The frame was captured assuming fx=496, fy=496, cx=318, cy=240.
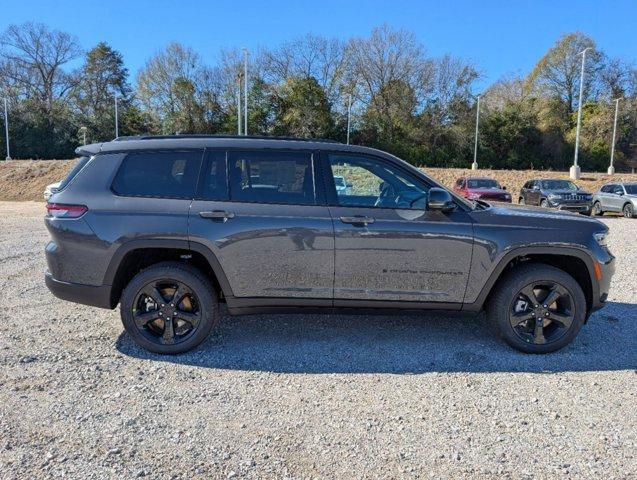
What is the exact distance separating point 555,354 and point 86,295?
13.5 ft

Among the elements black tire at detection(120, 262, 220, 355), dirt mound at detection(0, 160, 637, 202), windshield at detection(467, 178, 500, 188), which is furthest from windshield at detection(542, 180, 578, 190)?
black tire at detection(120, 262, 220, 355)

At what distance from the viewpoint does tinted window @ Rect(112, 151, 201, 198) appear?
168 inches

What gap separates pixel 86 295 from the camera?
427cm

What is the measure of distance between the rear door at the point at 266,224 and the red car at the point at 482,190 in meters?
18.0

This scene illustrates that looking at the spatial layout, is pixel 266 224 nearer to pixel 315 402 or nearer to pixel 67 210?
Result: pixel 315 402

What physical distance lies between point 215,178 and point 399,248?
5.53 feet

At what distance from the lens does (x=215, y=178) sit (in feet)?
14.1

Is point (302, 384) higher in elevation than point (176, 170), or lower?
lower

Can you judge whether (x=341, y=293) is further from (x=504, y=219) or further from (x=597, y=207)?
(x=597, y=207)

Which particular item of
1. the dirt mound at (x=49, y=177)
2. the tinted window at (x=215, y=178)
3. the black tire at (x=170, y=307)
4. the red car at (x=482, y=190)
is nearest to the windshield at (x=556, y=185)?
the red car at (x=482, y=190)

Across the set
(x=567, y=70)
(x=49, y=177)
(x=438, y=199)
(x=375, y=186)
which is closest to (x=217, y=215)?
(x=375, y=186)

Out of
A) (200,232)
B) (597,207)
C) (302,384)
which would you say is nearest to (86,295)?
(200,232)

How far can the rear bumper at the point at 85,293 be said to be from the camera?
4.25m

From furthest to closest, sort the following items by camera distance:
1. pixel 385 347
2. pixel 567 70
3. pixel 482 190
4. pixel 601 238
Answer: pixel 567 70 → pixel 482 190 → pixel 385 347 → pixel 601 238
